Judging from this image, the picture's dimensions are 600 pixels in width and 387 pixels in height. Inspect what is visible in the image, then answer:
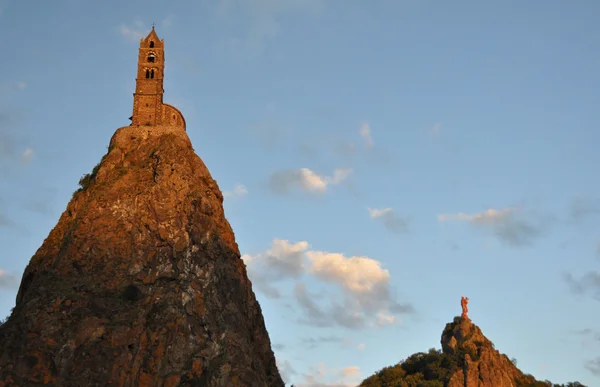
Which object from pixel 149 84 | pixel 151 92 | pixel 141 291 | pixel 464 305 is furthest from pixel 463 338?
pixel 141 291

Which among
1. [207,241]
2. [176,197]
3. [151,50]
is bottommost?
[207,241]

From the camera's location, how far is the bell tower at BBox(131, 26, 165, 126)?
106m

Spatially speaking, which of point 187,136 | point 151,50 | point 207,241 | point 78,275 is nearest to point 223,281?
→ point 207,241

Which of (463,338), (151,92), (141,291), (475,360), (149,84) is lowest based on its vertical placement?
(141,291)

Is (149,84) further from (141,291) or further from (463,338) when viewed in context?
(463,338)

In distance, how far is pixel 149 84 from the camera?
109 meters

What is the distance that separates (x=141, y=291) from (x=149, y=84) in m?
40.1

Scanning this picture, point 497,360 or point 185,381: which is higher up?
point 497,360

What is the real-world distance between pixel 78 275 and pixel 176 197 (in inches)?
673

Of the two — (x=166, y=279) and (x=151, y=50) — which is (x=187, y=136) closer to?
(x=151, y=50)

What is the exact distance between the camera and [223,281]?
8794cm

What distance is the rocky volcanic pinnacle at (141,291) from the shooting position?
244 ft

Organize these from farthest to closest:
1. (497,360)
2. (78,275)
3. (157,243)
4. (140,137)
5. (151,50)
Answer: (497,360) → (151,50) → (140,137) → (157,243) → (78,275)

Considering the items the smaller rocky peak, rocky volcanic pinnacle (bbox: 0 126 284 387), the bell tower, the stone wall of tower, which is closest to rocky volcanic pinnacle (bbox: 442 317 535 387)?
the smaller rocky peak
